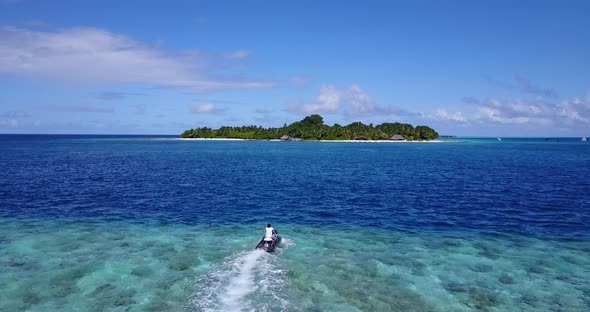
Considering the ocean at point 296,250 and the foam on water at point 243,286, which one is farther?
the ocean at point 296,250

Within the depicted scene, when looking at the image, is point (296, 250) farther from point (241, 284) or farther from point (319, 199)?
point (319, 199)

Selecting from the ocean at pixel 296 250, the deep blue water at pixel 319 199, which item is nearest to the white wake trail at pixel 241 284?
the ocean at pixel 296 250

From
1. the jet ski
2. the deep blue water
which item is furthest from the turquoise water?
the deep blue water

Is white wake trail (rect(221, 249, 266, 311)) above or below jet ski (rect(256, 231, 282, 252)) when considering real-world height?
below

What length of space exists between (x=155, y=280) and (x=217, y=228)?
13251 mm

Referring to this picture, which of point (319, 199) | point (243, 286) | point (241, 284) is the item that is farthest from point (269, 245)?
point (319, 199)

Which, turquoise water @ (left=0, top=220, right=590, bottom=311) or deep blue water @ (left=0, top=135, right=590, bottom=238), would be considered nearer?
turquoise water @ (left=0, top=220, right=590, bottom=311)

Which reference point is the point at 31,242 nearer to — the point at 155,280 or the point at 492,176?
the point at 155,280

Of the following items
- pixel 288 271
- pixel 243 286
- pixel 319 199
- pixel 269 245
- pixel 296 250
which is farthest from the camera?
pixel 319 199

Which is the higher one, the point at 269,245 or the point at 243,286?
the point at 269,245

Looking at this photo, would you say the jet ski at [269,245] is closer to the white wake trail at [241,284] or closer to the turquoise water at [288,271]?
the white wake trail at [241,284]

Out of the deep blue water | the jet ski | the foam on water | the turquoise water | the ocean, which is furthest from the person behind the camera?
the deep blue water

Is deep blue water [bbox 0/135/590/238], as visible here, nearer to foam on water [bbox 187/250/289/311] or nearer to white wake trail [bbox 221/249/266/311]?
white wake trail [bbox 221/249/266/311]

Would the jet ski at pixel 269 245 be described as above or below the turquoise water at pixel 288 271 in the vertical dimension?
above
